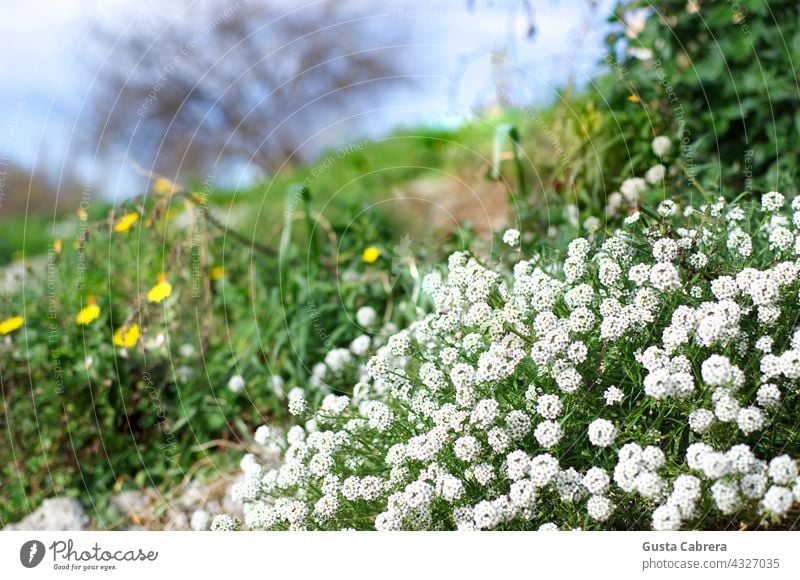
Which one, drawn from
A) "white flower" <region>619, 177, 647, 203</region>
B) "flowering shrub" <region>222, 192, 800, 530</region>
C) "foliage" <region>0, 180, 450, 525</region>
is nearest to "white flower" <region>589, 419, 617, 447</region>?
"flowering shrub" <region>222, 192, 800, 530</region>

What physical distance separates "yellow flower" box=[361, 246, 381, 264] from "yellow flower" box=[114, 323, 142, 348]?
915 millimetres

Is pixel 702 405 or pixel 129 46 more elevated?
pixel 129 46

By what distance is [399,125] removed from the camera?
5945mm

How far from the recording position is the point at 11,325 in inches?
128

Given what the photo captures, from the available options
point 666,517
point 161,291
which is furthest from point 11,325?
point 666,517

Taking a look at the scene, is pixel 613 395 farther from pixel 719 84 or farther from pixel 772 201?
pixel 719 84

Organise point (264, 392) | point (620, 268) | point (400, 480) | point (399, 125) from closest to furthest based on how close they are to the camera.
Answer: point (400, 480), point (620, 268), point (264, 392), point (399, 125)

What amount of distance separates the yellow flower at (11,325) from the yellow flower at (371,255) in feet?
4.45

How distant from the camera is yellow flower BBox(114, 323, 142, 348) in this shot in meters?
3.09

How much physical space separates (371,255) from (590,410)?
151cm

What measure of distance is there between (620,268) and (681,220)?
60 centimetres

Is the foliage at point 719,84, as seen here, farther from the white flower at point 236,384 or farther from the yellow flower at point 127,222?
the yellow flower at point 127,222
